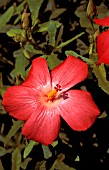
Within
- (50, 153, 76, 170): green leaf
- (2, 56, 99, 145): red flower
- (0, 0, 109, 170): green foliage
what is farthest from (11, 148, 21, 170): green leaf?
(2, 56, 99, 145): red flower

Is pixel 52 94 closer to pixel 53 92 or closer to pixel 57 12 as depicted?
pixel 53 92

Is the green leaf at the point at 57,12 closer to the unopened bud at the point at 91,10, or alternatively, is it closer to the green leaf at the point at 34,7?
the green leaf at the point at 34,7

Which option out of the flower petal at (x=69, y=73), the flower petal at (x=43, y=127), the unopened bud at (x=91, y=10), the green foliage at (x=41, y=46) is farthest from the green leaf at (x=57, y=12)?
the flower petal at (x=43, y=127)

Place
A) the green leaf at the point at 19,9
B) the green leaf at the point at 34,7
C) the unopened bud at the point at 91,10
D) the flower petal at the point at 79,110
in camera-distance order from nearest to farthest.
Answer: the flower petal at the point at 79,110 → the unopened bud at the point at 91,10 → the green leaf at the point at 34,7 → the green leaf at the point at 19,9

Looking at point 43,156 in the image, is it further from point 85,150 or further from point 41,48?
point 41,48

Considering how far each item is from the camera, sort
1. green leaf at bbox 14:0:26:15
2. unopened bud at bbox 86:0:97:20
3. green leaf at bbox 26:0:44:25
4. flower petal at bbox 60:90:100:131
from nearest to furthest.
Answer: flower petal at bbox 60:90:100:131 < unopened bud at bbox 86:0:97:20 < green leaf at bbox 26:0:44:25 < green leaf at bbox 14:0:26:15

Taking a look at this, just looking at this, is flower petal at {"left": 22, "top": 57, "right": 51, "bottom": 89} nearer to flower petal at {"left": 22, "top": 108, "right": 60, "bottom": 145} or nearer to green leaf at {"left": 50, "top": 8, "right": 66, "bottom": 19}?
flower petal at {"left": 22, "top": 108, "right": 60, "bottom": 145}
